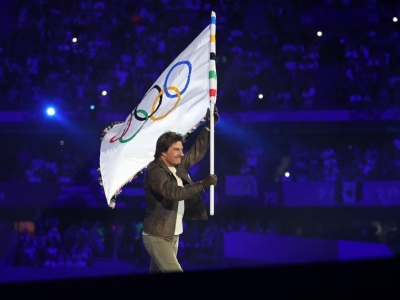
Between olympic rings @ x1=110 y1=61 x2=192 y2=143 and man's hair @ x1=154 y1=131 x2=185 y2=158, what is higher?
olympic rings @ x1=110 y1=61 x2=192 y2=143

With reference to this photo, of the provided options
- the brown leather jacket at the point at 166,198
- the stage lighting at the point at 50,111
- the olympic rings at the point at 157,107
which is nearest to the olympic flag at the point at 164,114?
the olympic rings at the point at 157,107

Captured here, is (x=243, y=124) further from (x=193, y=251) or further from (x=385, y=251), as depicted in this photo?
(x=385, y=251)

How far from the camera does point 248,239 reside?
1423 cm

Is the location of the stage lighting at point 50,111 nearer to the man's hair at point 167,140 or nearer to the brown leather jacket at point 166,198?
the brown leather jacket at point 166,198

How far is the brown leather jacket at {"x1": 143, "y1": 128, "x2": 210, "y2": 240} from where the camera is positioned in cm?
527

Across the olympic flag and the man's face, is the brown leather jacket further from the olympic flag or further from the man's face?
the olympic flag

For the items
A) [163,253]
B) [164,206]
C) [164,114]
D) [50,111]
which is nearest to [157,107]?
[164,114]

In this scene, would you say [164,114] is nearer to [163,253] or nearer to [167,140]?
[167,140]

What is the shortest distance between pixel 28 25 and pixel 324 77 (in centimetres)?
806

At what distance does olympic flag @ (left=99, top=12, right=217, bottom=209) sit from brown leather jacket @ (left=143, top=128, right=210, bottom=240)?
0.46 metres

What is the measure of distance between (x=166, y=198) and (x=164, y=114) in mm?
1169

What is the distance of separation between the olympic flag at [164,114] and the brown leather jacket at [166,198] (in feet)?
1.50

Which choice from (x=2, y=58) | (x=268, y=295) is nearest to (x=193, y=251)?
(x=2, y=58)

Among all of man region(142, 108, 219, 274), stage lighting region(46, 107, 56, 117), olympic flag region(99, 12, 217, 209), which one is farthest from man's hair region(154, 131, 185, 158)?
stage lighting region(46, 107, 56, 117)
